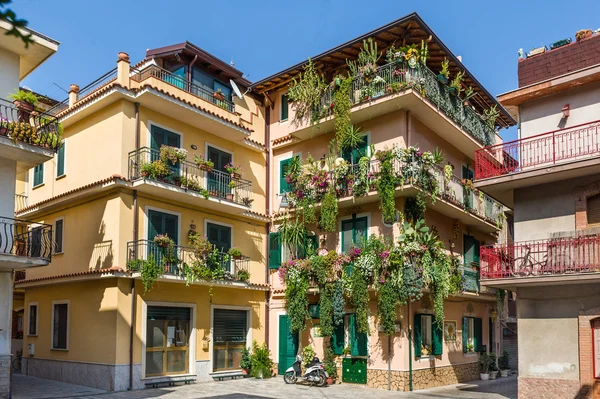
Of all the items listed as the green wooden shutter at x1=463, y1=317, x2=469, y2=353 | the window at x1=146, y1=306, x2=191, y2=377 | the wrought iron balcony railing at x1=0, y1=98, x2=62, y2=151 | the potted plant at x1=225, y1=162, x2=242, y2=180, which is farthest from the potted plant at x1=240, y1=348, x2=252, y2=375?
the wrought iron balcony railing at x1=0, y1=98, x2=62, y2=151

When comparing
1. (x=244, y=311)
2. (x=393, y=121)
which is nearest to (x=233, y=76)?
(x=393, y=121)

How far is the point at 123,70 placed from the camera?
19.5 m

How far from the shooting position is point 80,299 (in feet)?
65.1

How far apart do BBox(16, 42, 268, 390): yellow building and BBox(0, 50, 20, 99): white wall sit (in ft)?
11.3

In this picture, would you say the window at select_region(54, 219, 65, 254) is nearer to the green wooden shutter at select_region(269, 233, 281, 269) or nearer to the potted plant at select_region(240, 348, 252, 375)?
the potted plant at select_region(240, 348, 252, 375)

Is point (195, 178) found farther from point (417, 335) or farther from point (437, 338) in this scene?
point (437, 338)

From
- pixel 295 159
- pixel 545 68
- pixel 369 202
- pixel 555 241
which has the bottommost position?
pixel 555 241

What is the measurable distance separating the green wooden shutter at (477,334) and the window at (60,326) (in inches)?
653

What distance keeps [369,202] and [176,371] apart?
9.33m

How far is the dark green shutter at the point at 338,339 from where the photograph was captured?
68.5ft

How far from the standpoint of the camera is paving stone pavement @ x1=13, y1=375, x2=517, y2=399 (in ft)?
56.2

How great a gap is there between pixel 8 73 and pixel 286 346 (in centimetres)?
1396

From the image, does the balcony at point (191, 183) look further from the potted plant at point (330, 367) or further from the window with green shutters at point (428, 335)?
the window with green shutters at point (428, 335)

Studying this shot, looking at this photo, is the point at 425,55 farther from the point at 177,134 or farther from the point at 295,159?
the point at 177,134
